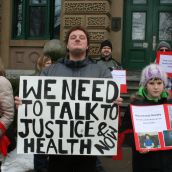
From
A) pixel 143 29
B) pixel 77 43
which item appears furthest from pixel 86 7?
pixel 77 43

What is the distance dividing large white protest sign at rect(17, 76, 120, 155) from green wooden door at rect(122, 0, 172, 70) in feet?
27.1

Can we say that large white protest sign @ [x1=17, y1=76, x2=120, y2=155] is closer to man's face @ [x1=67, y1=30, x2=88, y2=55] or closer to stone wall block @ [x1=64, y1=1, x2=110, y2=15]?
man's face @ [x1=67, y1=30, x2=88, y2=55]

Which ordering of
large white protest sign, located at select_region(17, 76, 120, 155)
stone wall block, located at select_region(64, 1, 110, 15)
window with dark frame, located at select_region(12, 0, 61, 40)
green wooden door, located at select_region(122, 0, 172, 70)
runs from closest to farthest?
1. large white protest sign, located at select_region(17, 76, 120, 155)
2. stone wall block, located at select_region(64, 1, 110, 15)
3. green wooden door, located at select_region(122, 0, 172, 70)
4. window with dark frame, located at select_region(12, 0, 61, 40)

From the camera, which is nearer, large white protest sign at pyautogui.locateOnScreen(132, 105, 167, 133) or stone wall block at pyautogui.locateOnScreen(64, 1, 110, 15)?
large white protest sign at pyautogui.locateOnScreen(132, 105, 167, 133)

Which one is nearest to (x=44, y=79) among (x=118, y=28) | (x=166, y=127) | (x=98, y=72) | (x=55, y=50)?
(x=98, y=72)

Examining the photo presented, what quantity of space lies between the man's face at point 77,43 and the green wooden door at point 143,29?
26.8 ft

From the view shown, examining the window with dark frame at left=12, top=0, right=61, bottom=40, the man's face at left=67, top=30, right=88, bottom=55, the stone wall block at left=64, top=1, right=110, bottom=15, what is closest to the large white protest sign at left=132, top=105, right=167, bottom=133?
the man's face at left=67, top=30, right=88, bottom=55

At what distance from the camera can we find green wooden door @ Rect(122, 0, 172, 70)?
38.5 ft

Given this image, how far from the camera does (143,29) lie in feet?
38.9

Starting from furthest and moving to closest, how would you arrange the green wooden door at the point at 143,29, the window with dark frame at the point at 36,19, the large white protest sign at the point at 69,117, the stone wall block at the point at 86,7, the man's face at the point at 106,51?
1. the window with dark frame at the point at 36,19
2. the green wooden door at the point at 143,29
3. the stone wall block at the point at 86,7
4. the man's face at the point at 106,51
5. the large white protest sign at the point at 69,117

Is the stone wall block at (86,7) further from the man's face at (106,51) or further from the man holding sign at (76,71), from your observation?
the man holding sign at (76,71)

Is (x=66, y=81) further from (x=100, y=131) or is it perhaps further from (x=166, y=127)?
(x=166, y=127)

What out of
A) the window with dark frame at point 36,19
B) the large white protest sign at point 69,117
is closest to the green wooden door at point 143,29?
the window with dark frame at point 36,19

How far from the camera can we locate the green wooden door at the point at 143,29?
11.8 meters
